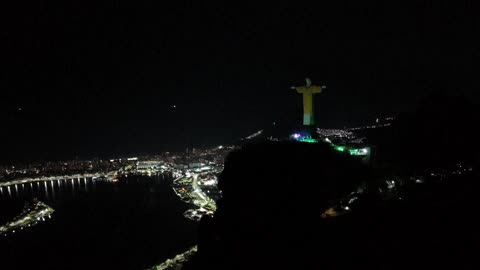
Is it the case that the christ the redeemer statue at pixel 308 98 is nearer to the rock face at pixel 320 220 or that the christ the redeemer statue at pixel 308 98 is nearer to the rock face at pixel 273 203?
the rock face at pixel 273 203

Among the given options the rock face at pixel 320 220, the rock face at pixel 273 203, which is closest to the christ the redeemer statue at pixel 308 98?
the rock face at pixel 273 203

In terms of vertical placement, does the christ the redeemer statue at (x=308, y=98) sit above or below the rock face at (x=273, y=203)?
above

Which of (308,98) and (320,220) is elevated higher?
(308,98)

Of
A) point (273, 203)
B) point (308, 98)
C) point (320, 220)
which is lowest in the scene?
point (320, 220)

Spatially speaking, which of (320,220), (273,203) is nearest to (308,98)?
(273,203)

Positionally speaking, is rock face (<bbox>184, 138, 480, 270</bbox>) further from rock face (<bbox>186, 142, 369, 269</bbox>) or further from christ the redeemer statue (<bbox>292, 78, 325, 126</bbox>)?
christ the redeemer statue (<bbox>292, 78, 325, 126</bbox>)

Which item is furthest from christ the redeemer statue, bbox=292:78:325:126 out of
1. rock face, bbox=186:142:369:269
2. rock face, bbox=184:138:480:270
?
rock face, bbox=184:138:480:270

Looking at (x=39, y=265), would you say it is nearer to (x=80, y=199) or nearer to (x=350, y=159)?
(x=350, y=159)

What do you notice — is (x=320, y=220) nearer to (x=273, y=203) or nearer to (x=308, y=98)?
(x=273, y=203)

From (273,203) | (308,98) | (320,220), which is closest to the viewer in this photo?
(320,220)
